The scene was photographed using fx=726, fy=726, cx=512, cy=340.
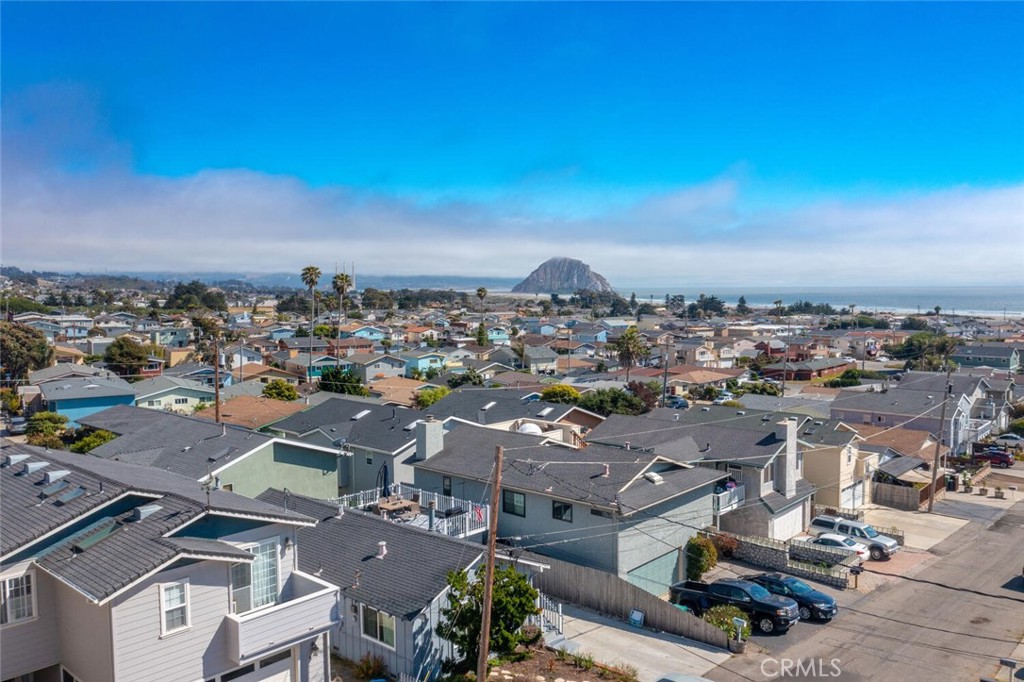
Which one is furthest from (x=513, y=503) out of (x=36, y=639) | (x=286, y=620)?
(x=36, y=639)

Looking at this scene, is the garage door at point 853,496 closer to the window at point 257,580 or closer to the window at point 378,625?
the window at point 378,625

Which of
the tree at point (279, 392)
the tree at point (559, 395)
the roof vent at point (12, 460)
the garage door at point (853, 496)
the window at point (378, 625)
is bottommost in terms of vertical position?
the garage door at point (853, 496)

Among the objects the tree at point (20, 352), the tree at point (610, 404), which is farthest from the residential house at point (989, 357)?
the tree at point (20, 352)

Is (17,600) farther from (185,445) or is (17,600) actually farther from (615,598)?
(185,445)

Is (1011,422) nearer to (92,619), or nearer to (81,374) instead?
(92,619)

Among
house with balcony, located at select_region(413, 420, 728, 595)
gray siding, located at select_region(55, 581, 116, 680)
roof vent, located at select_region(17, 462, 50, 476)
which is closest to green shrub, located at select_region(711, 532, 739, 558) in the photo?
house with balcony, located at select_region(413, 420, 728, 595)

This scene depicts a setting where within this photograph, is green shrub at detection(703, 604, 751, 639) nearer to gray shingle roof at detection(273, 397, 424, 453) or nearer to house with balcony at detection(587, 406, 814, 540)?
house with balcony at detection(587, 406, 814, 540)
